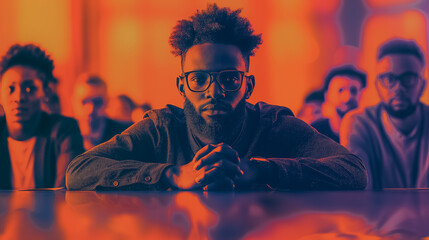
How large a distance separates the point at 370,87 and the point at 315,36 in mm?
455

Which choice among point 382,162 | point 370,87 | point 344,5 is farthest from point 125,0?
point 382,162

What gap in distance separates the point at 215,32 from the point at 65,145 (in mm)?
1245

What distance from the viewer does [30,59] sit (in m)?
2.66

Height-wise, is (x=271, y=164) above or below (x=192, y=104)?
below

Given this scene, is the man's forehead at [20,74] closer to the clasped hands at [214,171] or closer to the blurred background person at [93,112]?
the blurred background person at [93,112]

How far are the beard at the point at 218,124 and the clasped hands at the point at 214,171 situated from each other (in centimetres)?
35

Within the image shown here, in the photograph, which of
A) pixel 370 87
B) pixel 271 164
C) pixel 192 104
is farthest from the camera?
pixel 370 87

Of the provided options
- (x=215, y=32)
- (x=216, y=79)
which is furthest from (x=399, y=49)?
(x=216, y=79)

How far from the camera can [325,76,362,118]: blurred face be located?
266cm

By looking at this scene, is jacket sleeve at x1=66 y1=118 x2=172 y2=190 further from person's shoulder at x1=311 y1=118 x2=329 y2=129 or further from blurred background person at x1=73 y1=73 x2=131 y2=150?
person's shoulder at x1=311 y1=118 x2=329 y2=129

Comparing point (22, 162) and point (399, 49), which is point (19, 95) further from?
point (399, 49)

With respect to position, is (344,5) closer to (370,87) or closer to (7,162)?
(370,87)

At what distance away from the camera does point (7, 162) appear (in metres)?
2.52

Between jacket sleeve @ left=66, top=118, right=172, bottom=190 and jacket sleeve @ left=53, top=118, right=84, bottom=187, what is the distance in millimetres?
894
